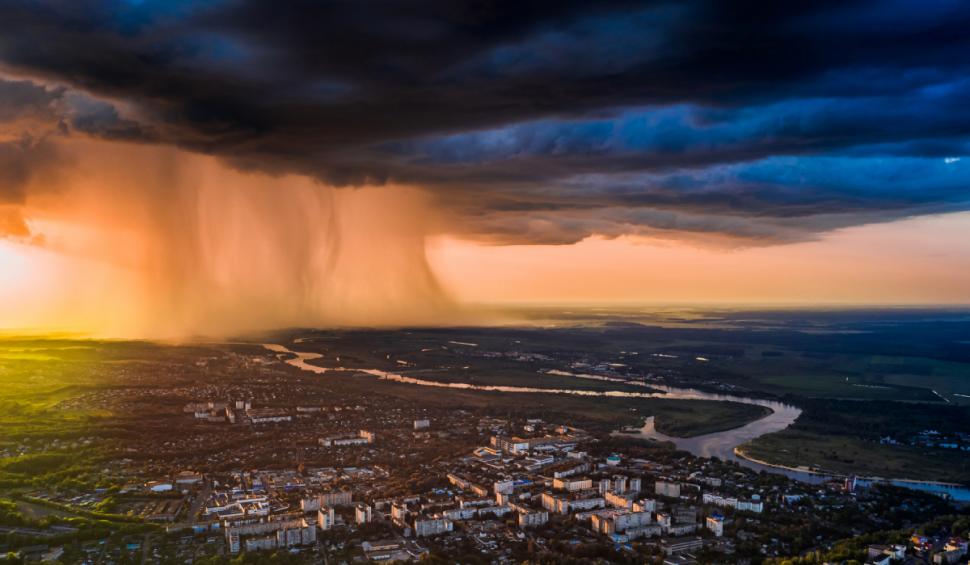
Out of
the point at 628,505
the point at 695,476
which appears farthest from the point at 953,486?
the point at 628,505

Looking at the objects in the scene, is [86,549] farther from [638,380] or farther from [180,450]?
[638,380]

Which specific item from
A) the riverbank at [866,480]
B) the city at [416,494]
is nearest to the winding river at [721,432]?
the riverbank at [866,480]

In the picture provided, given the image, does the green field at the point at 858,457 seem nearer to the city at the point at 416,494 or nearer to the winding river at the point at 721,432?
the winding river at the point at 721,432

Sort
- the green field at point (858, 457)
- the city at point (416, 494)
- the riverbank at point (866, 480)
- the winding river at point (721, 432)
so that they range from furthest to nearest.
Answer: the green field at point (858, 457), the winding river at point (721, 432), the riverbank at point (866, 480), the city at point (416, 494)

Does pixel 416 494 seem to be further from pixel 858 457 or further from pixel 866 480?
pixel 858 457

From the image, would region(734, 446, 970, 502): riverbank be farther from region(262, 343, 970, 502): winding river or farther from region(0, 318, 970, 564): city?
region(0, 318, 970, 564): city

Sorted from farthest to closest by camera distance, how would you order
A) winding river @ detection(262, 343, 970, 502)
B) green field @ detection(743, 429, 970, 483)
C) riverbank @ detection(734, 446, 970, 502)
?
green field @ detection(743, 429, 970, 483) → winding river @ detection(262, 343, 970, 502) → riverbank @ detection(734, 446, 970, 502)

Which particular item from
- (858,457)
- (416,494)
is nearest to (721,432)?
(858,457)

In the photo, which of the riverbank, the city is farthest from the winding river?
the city
